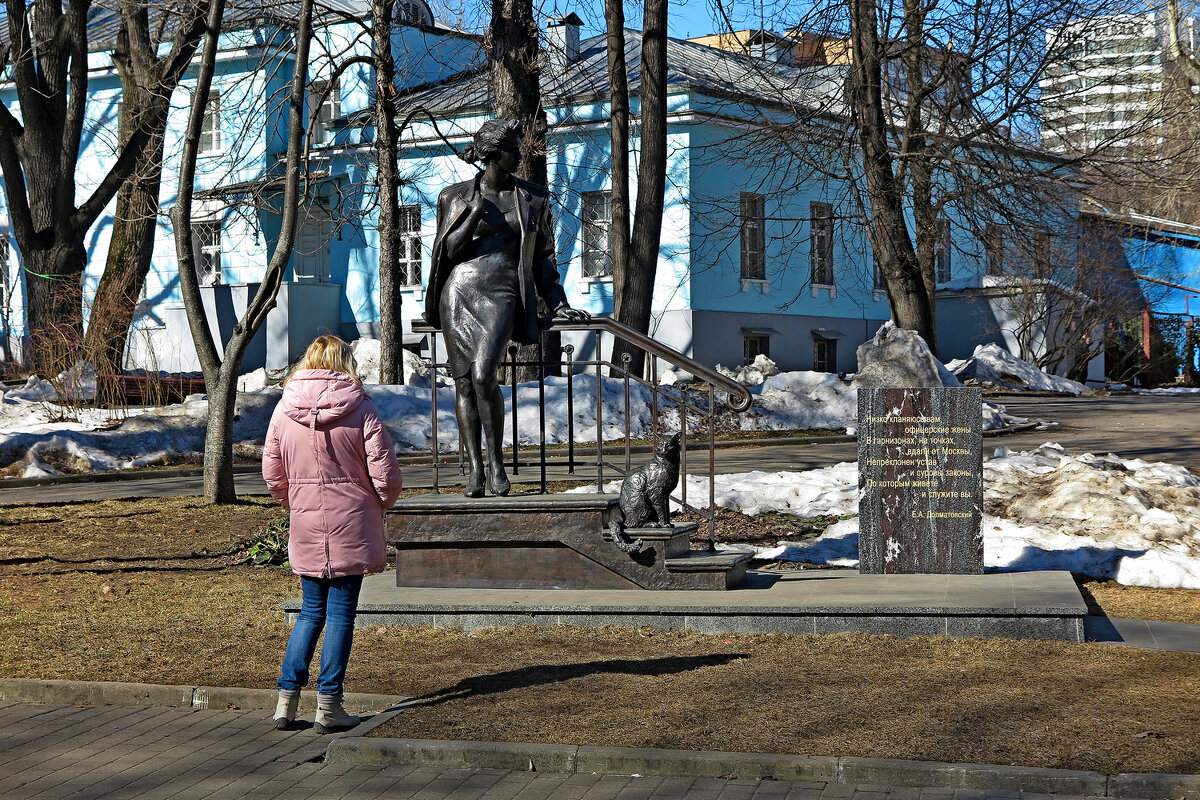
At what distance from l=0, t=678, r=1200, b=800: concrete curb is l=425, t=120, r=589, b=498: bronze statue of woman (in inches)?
113

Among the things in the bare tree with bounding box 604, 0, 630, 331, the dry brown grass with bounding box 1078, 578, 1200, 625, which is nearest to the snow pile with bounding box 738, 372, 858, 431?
the bare tree with bounding box 604, 0, 630, 331

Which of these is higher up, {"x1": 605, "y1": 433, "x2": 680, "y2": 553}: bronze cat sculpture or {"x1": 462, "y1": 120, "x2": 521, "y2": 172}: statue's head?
{"x1": 462, "y1": 120, "x2": 521, "y2": 172}: statue's head

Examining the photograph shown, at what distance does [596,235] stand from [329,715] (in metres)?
27.0

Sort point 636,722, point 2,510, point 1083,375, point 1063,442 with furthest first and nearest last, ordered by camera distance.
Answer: point 1083,375, point 1063,442, point 2,510, point 636,722

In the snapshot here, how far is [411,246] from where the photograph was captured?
34750mm

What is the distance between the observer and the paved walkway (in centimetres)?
504

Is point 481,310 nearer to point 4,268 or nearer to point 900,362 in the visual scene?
point 900,362

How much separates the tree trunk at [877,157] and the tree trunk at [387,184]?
620 centimetres

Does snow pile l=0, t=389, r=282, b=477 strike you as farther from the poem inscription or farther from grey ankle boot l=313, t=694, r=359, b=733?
grey ankle boot l=313, t=694, r=359, b=733

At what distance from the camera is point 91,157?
38.3 meters

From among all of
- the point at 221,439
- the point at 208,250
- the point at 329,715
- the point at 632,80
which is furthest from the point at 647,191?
the point at 208,250

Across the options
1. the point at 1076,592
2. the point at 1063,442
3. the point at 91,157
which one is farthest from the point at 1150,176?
the point at 91,157

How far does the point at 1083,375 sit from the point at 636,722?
1390 inches

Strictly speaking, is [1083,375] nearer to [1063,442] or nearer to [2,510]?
[1063,442]
